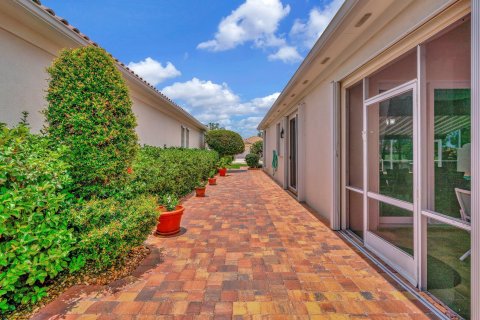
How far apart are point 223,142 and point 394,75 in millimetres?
14711

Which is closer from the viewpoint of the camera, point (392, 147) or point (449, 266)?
point (449, 266)

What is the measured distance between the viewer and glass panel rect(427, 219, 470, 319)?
238 centimetres

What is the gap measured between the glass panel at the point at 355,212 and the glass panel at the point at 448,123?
1.50 metres

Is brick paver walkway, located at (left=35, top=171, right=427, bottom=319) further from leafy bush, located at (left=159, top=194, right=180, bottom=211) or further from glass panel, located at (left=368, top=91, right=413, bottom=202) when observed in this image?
glass panel, located at (left=368, top=91, right=413, bottom=202)

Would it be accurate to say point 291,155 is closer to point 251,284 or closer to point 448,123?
point 448,123

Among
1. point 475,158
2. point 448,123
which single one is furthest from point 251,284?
point 448,123

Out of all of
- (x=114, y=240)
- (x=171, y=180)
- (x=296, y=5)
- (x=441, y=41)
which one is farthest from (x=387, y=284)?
(x=296, y=5)

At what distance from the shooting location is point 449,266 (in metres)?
3.02

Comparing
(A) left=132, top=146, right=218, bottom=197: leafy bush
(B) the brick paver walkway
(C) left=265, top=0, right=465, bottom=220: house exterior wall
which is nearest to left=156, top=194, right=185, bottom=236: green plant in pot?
(B) the brick paver walkway

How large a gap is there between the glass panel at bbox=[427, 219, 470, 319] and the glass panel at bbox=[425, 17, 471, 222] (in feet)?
1.15

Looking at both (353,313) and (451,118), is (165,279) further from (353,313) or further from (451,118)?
(451,118)

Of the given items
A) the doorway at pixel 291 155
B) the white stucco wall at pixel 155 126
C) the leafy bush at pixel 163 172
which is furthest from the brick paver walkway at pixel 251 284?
the doorway at pixel 291 155

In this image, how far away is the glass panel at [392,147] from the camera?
115 inches

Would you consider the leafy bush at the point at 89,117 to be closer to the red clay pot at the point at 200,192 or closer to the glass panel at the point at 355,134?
the glass panel at the point at 355,134
